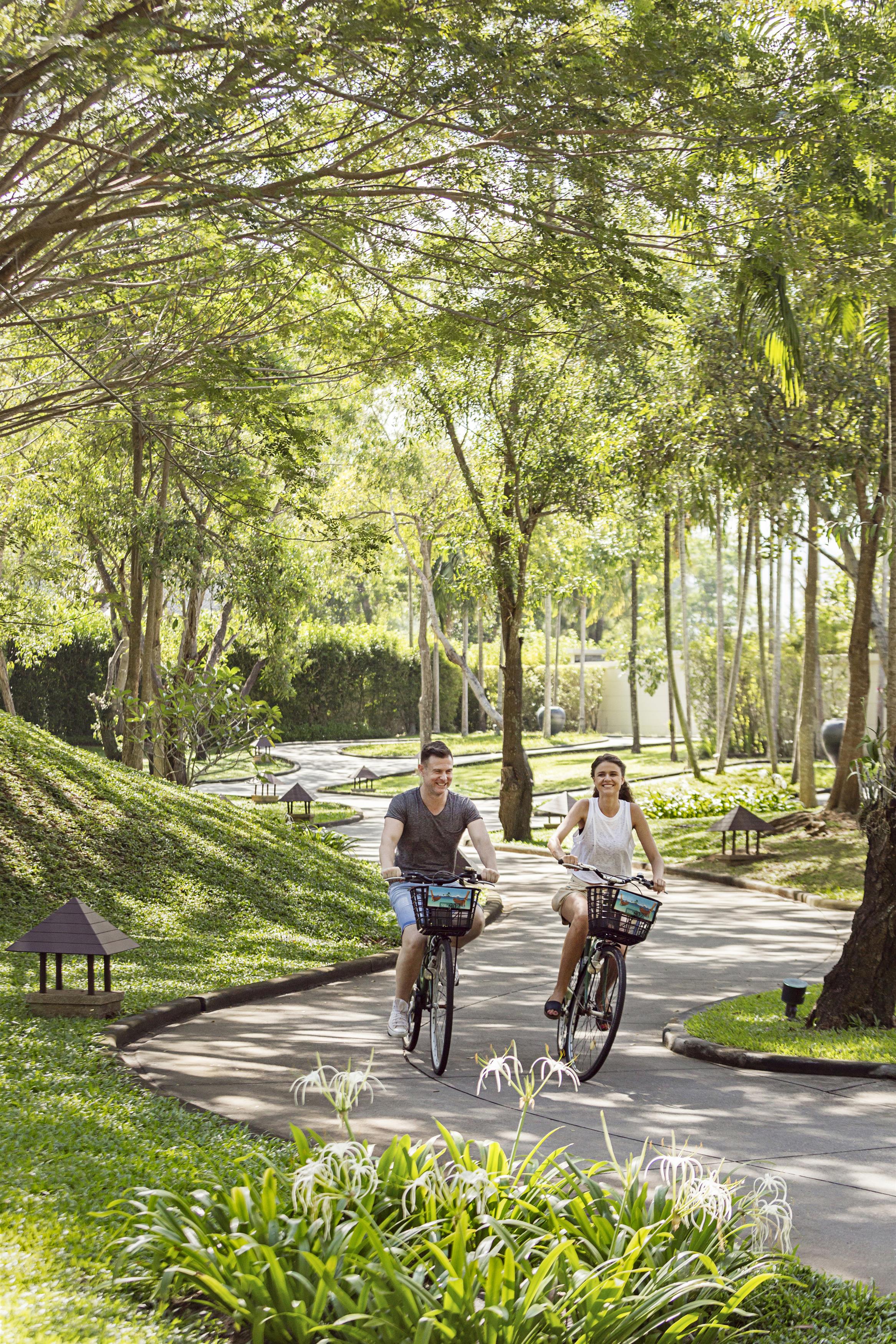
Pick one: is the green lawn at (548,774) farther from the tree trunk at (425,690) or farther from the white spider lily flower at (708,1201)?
the white spider lily flower at (708,1201)

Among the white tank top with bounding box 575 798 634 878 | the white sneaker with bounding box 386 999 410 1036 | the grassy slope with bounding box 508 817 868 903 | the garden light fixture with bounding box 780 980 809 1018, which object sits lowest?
the grassy slope with bounding box 508 817 868 903

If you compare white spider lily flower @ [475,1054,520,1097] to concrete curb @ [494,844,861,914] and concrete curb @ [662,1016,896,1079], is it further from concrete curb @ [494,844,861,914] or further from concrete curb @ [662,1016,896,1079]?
concrete curb @ [494,844,861,914]

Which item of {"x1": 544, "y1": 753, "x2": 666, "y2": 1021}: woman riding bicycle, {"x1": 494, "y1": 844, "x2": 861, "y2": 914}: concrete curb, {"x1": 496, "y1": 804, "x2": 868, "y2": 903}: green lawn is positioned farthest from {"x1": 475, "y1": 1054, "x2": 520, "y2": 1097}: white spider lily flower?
{"x1": 496, "y1": 804, "x2": 868, "y2": 903}: green lawn

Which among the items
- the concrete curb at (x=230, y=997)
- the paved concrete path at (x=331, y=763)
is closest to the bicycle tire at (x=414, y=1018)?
the concrete curb at (x=230, y=997)

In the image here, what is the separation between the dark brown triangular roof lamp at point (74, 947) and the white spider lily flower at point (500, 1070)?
231 centimetres

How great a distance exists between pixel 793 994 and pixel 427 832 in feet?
9.19

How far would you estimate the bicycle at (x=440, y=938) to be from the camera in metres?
6.55

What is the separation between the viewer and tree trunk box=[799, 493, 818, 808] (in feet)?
72.0

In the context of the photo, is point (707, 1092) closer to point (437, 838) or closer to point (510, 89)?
point (437, 838)

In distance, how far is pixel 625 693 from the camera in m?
53.7

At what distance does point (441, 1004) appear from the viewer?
709cm

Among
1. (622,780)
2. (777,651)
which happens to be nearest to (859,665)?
(777,651)

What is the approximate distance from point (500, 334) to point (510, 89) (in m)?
3.23

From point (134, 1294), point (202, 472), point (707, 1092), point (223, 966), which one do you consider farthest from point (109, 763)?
point (134, 1294)
